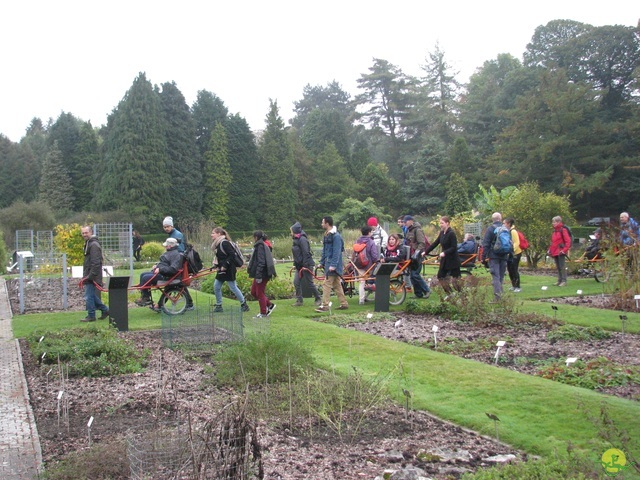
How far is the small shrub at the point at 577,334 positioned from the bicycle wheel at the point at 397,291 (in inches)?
174

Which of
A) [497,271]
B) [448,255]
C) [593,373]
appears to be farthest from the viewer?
[497,271]

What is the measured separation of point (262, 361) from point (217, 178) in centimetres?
5045

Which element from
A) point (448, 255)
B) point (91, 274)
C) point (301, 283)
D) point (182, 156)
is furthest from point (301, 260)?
point (182, 156)

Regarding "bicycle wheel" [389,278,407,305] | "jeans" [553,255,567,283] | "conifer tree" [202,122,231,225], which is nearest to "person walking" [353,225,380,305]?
"bicycle wheel" [389,278,407,305]

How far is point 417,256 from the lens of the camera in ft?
47.7

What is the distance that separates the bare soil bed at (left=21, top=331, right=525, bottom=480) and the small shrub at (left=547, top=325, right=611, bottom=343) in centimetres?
460

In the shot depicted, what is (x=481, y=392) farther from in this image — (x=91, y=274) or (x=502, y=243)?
(x=91, y=274)

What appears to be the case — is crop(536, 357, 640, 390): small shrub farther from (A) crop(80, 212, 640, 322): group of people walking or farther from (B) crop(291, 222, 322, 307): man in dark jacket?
(B) crop(291, 222, 322, 307): man in dark jacket

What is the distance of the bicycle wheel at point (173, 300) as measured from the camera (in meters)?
13.6

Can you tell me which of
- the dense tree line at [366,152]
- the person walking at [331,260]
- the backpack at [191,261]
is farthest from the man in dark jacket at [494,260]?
the dense tree line at [366,152]

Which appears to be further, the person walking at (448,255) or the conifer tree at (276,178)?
the conifer tree at (276,178)

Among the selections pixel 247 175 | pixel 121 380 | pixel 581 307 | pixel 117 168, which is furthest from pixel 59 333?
pixel 247 175

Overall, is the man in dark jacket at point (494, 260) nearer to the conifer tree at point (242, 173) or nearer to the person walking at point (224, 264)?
the person walking at point (224, 264)

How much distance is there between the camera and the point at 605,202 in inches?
1876
